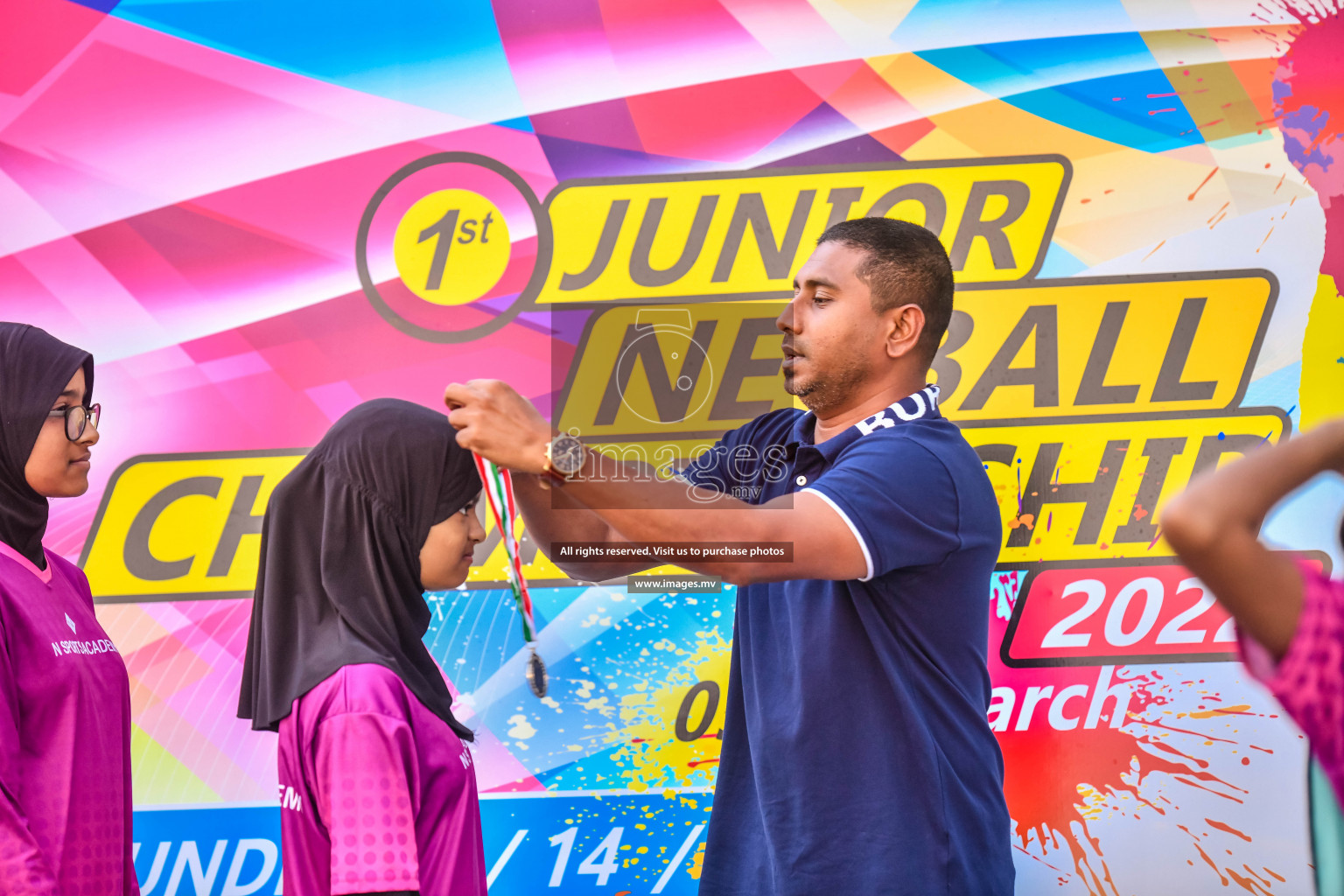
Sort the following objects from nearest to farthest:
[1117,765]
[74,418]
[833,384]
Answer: [833,384] → [74,418] → [1117,765]

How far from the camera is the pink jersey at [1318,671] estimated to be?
108 centimetres

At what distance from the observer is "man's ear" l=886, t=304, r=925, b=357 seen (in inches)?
82.5

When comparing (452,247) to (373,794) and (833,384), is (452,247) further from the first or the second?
(373,794)

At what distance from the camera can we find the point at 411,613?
6.72ft

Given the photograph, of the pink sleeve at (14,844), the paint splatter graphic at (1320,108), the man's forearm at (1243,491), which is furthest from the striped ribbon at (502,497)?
the paint splatter graphic at (1320,108)

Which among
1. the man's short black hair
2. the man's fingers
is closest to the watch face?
the man's fingers

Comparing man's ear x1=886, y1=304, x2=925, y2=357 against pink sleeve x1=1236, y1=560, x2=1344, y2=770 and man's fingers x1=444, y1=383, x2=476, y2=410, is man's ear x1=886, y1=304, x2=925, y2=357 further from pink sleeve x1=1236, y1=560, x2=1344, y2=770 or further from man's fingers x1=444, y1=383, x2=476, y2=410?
pink sleeve x1=1236, y1=560, x2=1344, y2=770

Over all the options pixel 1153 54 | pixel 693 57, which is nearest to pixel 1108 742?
pixel 1153 54

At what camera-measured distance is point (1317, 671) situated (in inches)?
42.4

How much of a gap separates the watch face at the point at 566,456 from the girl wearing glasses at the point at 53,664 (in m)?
1.22

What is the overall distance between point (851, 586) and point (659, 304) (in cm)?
143

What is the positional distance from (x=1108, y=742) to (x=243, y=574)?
2.63 meters

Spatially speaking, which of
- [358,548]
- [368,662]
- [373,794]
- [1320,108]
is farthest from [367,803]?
[1320,108]

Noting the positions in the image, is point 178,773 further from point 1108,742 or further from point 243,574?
point 1108,742
